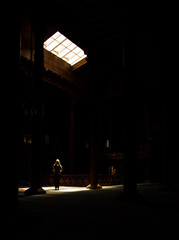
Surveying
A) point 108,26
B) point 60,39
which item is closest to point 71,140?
point 60,39

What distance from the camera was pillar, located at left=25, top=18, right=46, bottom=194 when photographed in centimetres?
929

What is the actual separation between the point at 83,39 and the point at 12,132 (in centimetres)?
783

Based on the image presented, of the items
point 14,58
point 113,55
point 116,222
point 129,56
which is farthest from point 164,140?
point 14,58

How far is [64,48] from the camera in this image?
17.4 metres

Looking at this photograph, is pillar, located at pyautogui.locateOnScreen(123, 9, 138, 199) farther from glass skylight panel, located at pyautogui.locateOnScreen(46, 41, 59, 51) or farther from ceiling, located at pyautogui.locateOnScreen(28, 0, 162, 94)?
Result: glass skylight panel, located at pyautogui.locateOnScreen(46, 41, 59, 51)

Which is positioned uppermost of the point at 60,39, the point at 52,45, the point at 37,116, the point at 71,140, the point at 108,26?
the point at 60,39

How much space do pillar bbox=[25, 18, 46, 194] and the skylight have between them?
6.58m

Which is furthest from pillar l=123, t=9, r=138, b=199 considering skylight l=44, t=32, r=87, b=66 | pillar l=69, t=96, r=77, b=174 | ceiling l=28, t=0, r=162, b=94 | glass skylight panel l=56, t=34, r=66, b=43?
pillar l=69, t=96, r=77, b=174

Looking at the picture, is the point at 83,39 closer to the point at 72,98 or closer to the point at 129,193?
the point at 129,193

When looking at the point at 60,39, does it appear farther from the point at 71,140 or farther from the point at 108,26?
the point at 108,26

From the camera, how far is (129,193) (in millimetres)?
6871

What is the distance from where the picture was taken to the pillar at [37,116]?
9.29m

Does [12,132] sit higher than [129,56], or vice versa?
[129,56]

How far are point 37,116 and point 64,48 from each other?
358 inches
